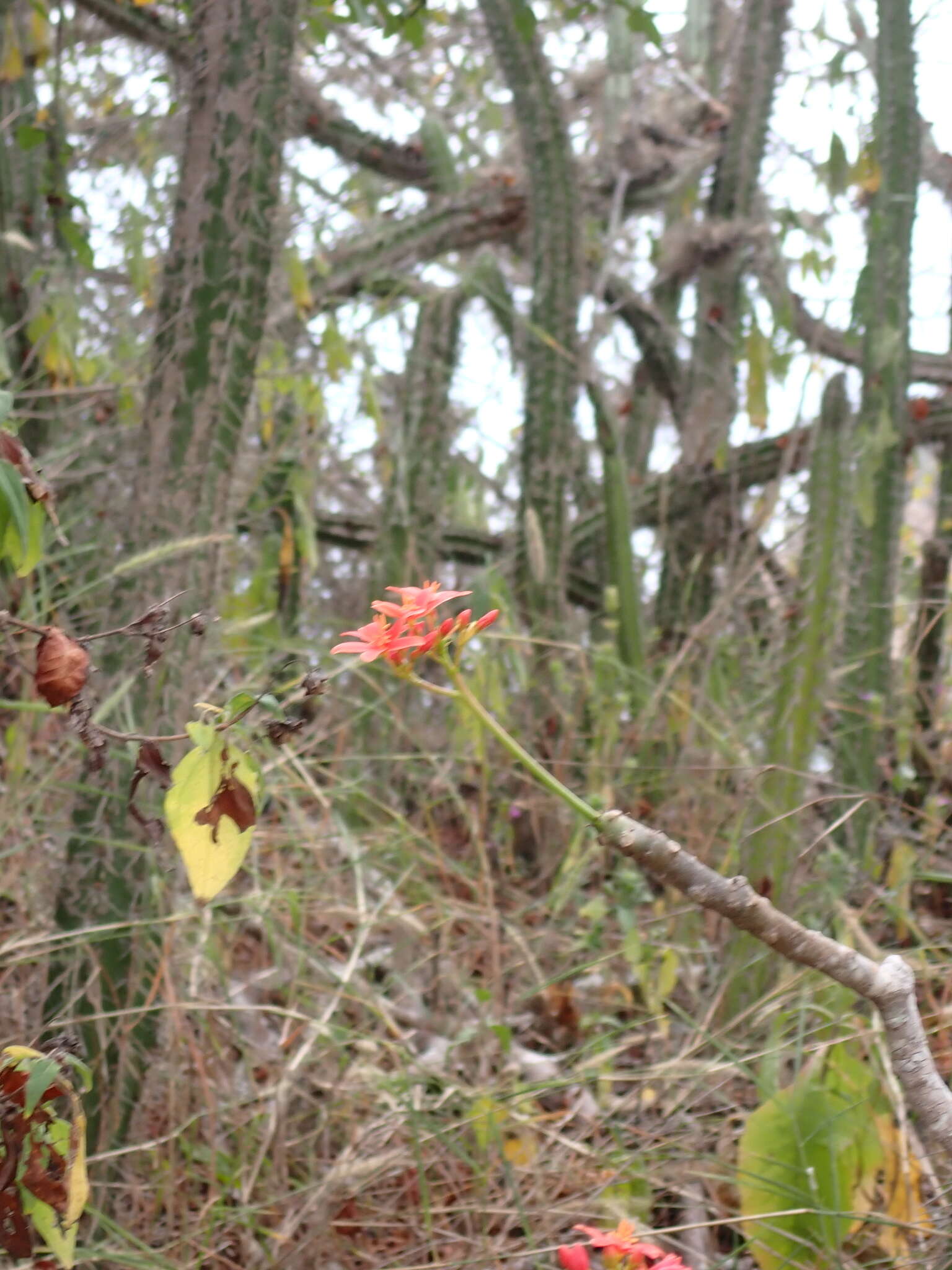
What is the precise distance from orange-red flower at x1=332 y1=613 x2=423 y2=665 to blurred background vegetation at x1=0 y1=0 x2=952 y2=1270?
0.05 m

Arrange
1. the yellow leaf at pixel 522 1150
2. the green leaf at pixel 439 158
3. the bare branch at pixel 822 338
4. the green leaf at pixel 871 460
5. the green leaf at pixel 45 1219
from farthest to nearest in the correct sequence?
the green leaf at pixel 439 158 < the bare branch at pixel 822 338 < the green leaf at pixel 871 460 < the yellow leaf at pixel 522 1150 < the green leaf at pixel 45 1219

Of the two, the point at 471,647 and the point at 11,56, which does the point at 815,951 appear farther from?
the point at 11,56

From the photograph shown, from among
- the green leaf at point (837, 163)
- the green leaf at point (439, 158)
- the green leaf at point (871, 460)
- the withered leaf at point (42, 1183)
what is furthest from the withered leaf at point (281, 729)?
the green leaf at point (439, 158)

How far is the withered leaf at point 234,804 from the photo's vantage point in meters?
0.73

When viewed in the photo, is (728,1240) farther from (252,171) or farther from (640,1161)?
(252,171)

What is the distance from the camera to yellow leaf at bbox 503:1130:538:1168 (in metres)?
1.33

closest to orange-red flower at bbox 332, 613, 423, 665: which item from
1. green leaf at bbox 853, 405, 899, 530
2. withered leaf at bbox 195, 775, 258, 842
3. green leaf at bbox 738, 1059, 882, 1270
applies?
withered leaf at bbox 195, 775, 258, 842

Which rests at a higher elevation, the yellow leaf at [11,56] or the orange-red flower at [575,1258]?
the yellow leaf at [11,56]

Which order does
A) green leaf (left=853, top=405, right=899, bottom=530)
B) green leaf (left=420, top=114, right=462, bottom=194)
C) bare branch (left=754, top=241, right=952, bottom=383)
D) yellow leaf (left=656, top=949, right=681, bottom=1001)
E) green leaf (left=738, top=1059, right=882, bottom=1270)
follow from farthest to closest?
green leaf (left=420, top=114, right=462, bottom=194) < bare branch (left=754, top=241, right=952, bottom=383) < green leaf (left=853, top=405, right=899, bottom=530) < yellow leaf (left=656, top=949, right=681, bottom=1001) < green leaf (left=738, top=1059, right=882, bottom=1270)

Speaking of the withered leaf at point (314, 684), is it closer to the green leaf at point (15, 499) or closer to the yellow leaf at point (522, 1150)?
the green leaf at point (15, 499)

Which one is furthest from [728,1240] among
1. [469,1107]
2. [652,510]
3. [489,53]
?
[489,53]

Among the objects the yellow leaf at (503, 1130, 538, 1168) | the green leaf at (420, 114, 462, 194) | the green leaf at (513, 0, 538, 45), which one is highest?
the green leaf at (420, 114, 462, 194)

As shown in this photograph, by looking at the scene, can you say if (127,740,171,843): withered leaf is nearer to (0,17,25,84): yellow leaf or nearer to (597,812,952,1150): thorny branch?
(597,812,952,1150): thorny branch

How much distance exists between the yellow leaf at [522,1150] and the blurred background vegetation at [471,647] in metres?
0.02
